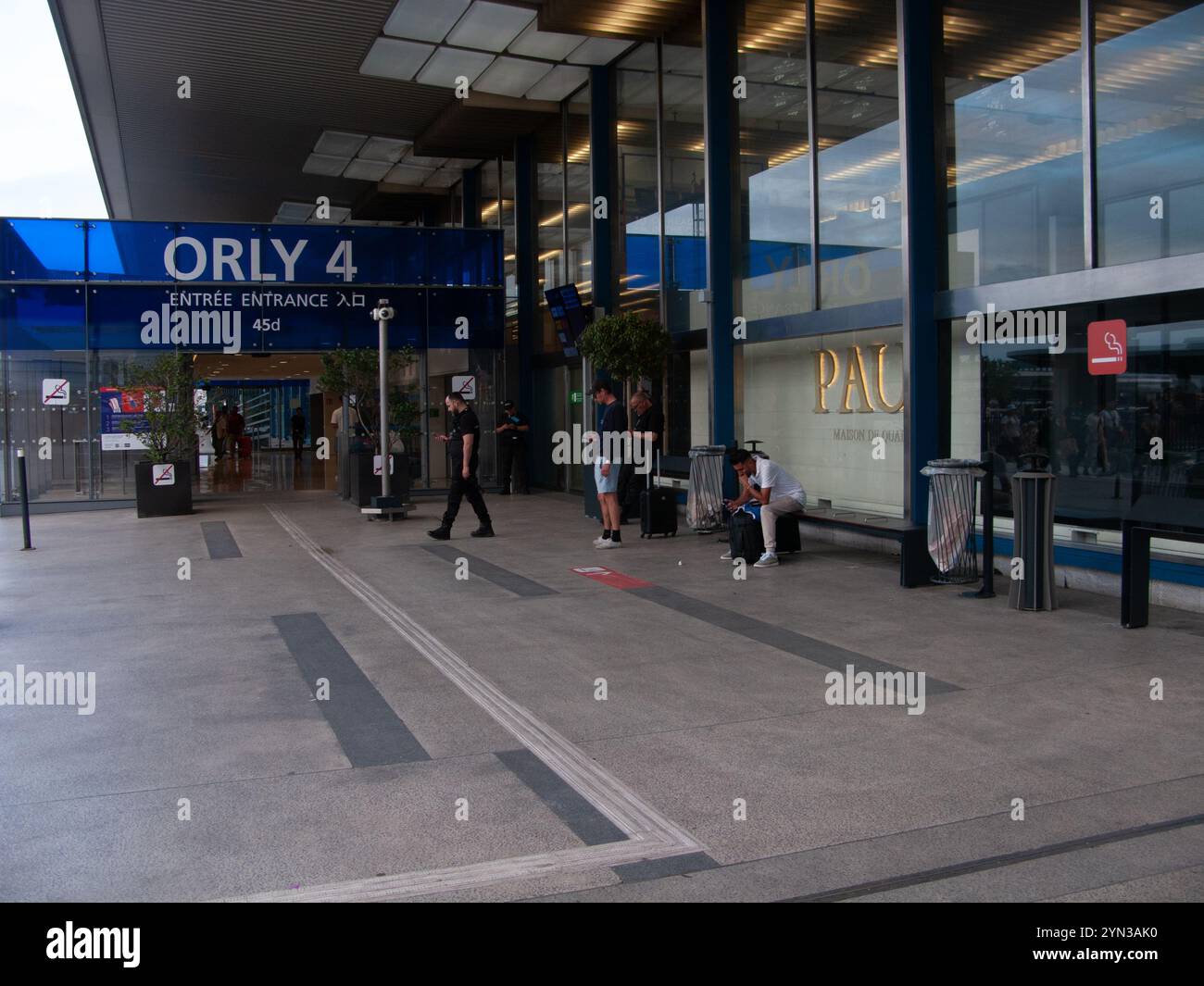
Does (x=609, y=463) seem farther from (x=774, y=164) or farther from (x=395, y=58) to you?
(x=395, y=58)

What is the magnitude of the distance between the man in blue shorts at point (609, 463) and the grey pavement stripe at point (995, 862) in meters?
8.10

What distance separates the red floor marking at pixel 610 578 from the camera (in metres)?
9.65

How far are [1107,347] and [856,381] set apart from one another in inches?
136

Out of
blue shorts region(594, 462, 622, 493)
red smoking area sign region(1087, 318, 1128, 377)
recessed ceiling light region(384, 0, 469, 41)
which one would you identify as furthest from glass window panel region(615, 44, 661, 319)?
red smoking area sign region(1087, 318, 1128, 377)

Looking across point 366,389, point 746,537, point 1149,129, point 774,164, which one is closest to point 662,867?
point 746,537

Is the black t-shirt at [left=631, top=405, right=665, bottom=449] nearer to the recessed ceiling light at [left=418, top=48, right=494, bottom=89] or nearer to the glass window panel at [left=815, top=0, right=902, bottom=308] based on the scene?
the glass window panel at [left=815, top=0, right=902, bottom=308]

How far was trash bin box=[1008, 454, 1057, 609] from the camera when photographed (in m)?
8.13

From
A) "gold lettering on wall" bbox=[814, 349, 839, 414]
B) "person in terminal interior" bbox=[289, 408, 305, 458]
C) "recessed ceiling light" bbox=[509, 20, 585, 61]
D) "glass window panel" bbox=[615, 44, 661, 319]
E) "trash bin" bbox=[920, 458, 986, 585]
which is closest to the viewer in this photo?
"trash bin" bbox=[920, 458, 986, 585]

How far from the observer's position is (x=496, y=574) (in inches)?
409

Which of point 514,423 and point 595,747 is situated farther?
point 514,423

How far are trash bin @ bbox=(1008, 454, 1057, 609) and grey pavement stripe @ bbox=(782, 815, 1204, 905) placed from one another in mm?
4122

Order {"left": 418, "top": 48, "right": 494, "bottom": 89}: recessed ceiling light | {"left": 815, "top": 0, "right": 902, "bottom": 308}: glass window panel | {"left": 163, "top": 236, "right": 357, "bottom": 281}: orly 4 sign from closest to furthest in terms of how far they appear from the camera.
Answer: {"left": 815, "top": 0, "right": 902, "bottom": 308}: glass window panel, {"left": 418, "top": 48, "right": 494, "bottom": 89}: recessed ceiling light, {"left": 163, "top": 236, "right": 357, "bottom": 281}: orly 4 sign

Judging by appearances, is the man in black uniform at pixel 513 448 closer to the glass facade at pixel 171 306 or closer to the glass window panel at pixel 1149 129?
the glass facade at pixel 171 306
